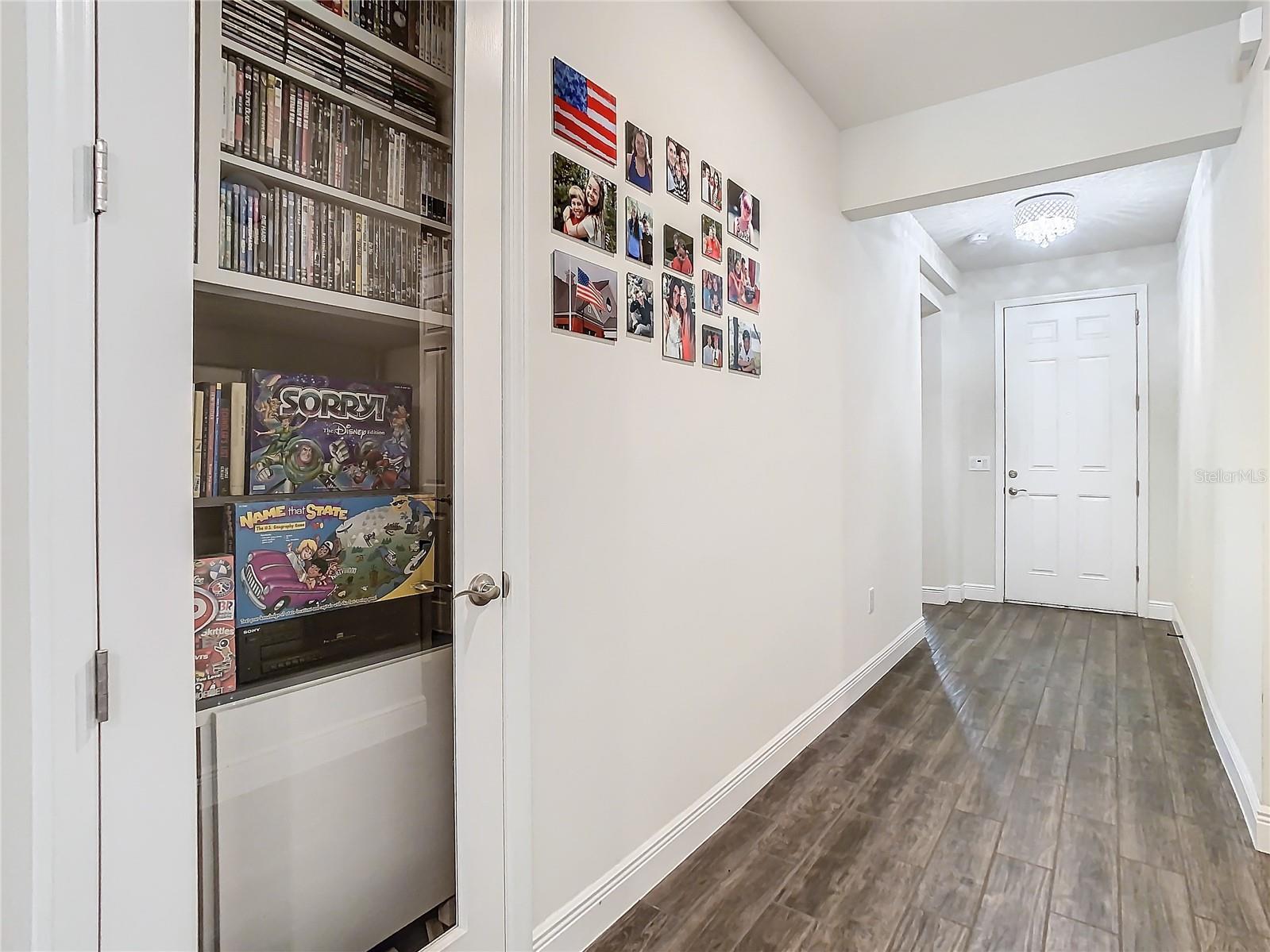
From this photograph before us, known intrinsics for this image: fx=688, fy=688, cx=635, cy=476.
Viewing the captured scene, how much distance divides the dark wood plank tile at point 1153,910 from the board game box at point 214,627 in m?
2.03

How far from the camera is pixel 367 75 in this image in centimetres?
117

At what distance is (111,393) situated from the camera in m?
0.84

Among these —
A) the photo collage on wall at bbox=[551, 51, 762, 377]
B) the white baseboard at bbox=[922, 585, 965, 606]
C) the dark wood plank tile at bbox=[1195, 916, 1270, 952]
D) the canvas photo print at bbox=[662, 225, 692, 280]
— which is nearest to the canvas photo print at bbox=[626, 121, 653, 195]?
the photo collage on wall at bbox=[551, 51, 762, 377]

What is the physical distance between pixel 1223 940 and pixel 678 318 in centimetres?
206

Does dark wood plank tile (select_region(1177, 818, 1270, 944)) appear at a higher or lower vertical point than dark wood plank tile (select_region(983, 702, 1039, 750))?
lower

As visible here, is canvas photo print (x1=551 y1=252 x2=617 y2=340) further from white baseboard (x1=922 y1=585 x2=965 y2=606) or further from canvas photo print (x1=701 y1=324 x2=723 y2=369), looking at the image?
white baseboard (x1=922 y1=585 x2=965 y2=606)

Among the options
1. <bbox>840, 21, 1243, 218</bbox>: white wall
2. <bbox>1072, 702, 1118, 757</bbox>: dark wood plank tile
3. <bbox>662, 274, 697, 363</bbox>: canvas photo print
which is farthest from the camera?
<bbox>1072, 702, 1118, 757</bbox>: dark wood plank tile

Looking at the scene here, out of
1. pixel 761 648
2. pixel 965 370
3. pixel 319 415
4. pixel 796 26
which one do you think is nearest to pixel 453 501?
pixel 319 415

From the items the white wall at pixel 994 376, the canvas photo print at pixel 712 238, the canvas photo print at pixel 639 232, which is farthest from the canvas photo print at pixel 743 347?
the white wall at pixel 994 376

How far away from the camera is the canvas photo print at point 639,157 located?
1.80 metres

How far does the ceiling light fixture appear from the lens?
3822mm

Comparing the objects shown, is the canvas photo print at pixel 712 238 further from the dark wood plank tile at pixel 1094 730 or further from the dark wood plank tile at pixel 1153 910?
the dark wood plank tile at pixel 1094 730

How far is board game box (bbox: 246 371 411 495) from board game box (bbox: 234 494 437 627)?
3 cm

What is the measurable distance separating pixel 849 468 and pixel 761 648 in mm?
1181
